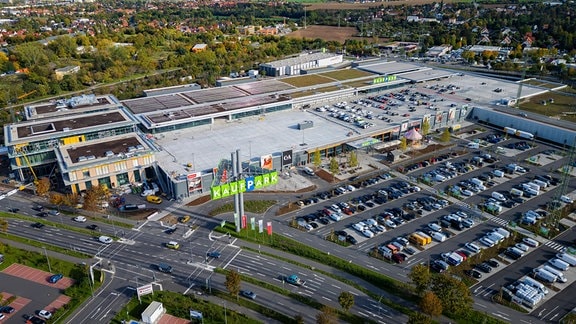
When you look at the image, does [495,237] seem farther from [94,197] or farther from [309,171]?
[94,197]

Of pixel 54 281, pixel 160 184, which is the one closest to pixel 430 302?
pixel 54 281

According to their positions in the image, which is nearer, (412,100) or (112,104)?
(112,104)

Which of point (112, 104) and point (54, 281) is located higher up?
point (112, 104)

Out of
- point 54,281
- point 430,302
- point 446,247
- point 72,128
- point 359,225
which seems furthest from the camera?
point 72,128

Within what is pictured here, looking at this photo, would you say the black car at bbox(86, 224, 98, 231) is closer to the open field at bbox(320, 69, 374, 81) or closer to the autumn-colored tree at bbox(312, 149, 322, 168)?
the autumn-colored tree at bbox(312, 149, 322, 168)

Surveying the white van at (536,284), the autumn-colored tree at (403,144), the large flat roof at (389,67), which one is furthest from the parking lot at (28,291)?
the large flat roof at (389,67)

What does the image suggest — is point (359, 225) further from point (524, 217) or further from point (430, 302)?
point (524, 217)

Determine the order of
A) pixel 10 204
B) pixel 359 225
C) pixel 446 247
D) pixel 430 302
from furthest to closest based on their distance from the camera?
pixel 10 204
pixel 359 225
pixel 446 247
pixel 430 302
